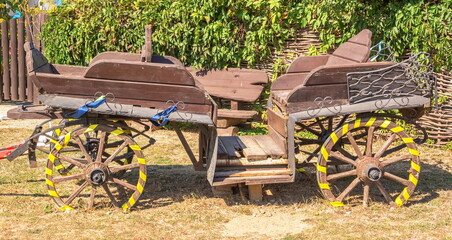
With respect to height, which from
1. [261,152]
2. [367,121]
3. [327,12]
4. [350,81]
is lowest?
[261,152]

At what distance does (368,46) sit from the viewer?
6551mm

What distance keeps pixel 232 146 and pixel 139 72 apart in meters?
1.49

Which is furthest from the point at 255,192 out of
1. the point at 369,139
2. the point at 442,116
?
the point at 442,116

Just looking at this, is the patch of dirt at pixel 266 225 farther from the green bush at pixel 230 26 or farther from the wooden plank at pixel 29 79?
the wooden plank at pixel 29 79

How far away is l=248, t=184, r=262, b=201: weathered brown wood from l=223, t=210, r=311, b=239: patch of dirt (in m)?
0.32

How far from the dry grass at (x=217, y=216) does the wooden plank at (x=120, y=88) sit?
4.17 feet

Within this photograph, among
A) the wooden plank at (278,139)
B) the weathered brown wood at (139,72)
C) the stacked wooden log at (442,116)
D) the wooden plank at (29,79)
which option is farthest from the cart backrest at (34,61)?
the wooden plank at (29,79)

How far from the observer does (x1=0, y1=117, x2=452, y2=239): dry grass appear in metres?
5.67

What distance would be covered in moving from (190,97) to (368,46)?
212 cm

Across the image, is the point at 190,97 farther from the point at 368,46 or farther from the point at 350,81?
the point at 368,46

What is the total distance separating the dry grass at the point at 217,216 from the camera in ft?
18.6

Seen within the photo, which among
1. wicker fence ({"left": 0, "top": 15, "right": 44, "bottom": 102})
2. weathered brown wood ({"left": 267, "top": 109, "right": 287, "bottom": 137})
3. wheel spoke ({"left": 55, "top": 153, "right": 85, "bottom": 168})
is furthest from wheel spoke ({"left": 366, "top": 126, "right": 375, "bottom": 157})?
wicker fence ({"left": 0, "top": 15, "right": 44, "bottom": 102})

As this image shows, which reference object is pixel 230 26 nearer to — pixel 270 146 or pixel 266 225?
pixel 270 146

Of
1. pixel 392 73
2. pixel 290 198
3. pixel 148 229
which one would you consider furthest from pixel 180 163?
pixel 392 73
